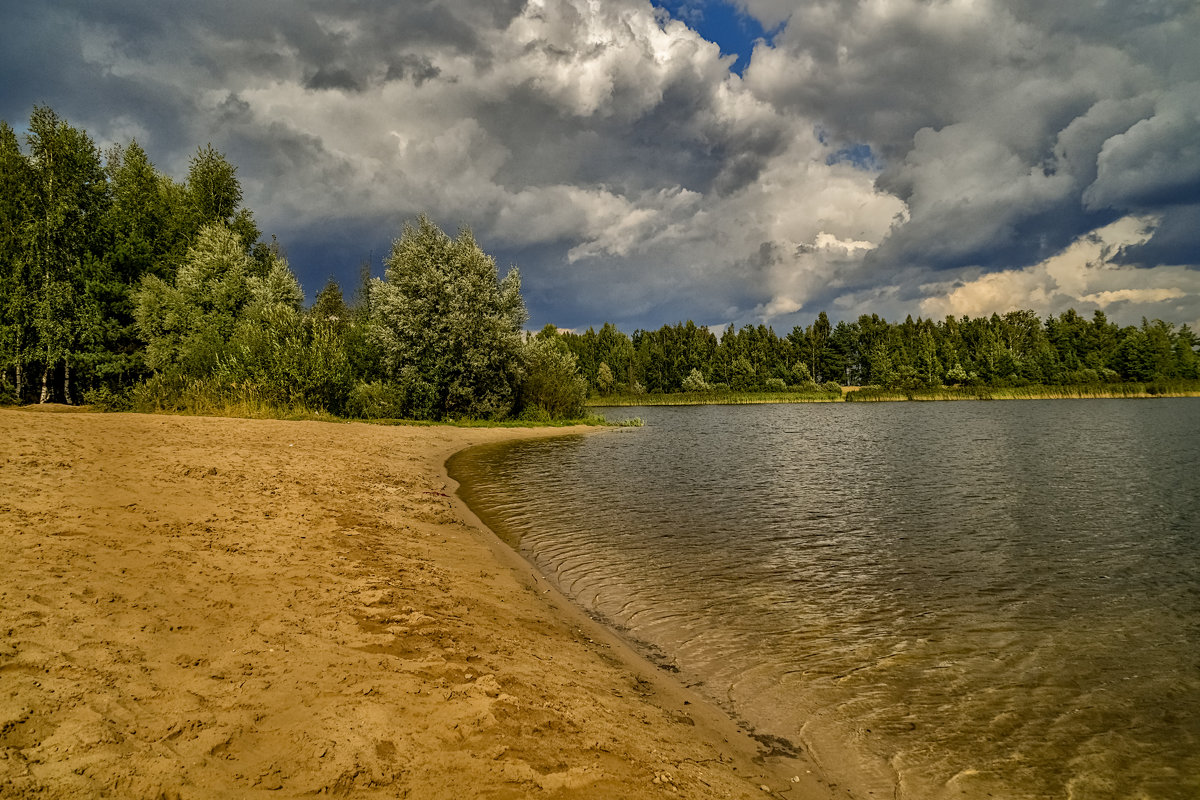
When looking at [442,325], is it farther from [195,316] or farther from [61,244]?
[61,244]

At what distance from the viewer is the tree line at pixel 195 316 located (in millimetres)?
34312

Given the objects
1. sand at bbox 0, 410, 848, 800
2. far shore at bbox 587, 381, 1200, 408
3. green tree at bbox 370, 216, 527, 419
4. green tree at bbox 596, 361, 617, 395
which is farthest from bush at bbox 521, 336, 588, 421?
green tree at bbox 596, 361, 617, 395

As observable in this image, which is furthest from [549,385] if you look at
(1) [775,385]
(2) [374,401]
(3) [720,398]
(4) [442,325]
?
(1) [775,385]

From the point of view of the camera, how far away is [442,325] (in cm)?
3912

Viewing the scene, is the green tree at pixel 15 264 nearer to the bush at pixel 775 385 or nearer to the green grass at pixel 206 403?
the green grass at pixel 206 403

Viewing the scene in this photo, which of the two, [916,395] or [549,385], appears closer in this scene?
[549,385]

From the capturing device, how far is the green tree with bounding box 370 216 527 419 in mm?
38969

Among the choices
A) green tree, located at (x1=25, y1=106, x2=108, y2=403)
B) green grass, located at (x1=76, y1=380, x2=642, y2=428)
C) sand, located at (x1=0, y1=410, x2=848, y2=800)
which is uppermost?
green tree, located at (x1=25, y1=106, x2=108, y2=403)

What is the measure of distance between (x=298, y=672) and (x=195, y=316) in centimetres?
4130

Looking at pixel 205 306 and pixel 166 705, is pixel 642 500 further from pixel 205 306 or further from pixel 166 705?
pixel 205 306

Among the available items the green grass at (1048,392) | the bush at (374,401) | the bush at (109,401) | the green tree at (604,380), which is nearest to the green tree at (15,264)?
the bush at (109,401)

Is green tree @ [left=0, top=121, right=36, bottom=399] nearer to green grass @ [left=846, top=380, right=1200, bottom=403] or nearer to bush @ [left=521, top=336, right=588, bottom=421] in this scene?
bush @ [left=521, top=336, right=588, bottom=421]

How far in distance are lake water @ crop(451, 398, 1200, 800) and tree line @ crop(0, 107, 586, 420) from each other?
19613 mm

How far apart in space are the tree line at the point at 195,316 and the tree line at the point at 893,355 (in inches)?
3310
